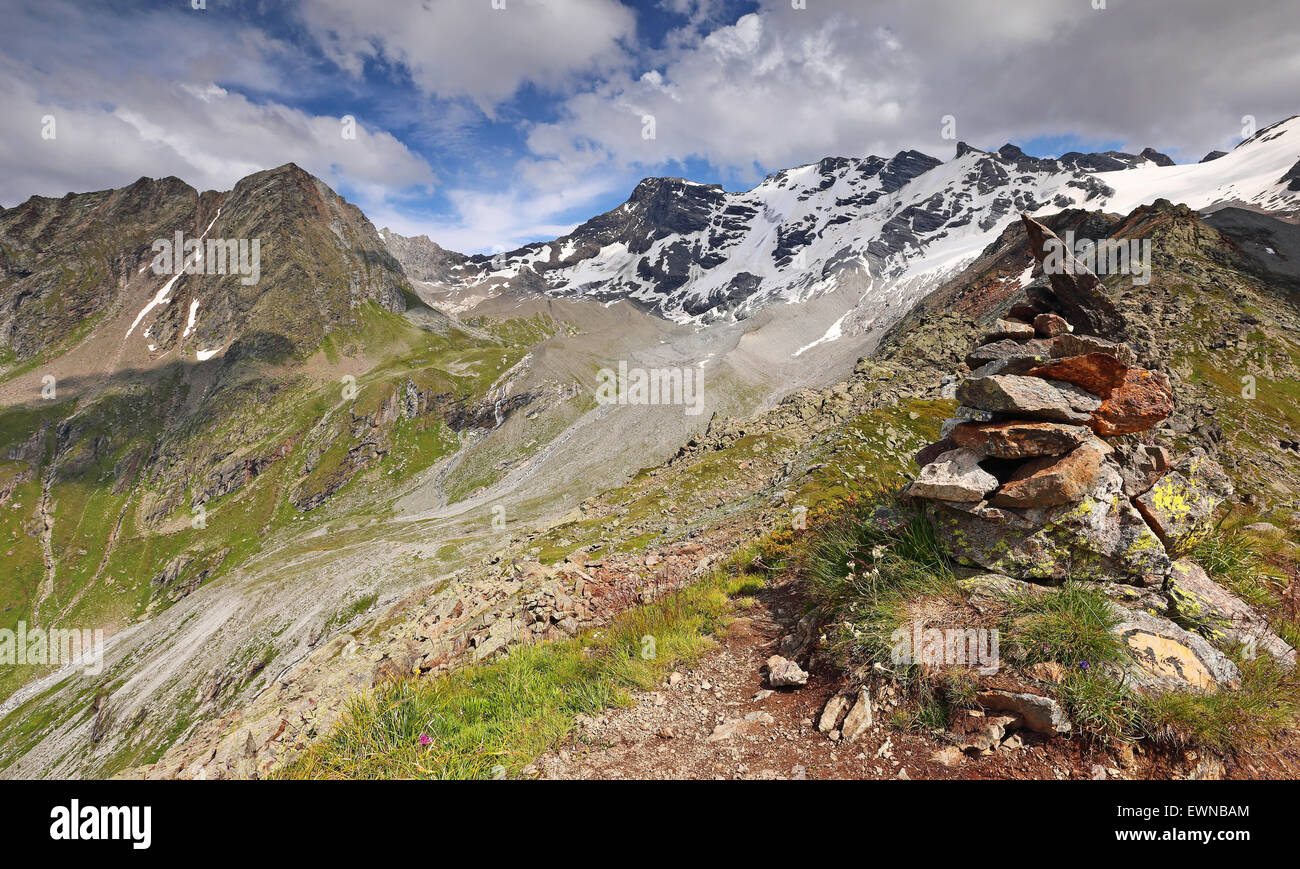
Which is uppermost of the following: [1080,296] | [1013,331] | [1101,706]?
[1080,296]

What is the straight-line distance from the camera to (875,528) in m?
8.21

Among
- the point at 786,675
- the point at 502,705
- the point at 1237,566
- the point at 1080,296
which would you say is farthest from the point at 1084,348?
the point at 502,705

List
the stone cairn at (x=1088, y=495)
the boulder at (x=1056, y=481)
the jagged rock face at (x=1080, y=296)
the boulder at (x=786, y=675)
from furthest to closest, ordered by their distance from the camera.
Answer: the jagged rock face at (x=1080, y=296)
the boulder at (x=786, y=675)
the boulder at (x=1056, y=481)
the stone cairn at (x=1088, y=495)

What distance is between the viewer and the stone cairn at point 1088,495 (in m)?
6.03

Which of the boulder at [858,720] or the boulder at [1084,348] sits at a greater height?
the boulder at [1084,348]

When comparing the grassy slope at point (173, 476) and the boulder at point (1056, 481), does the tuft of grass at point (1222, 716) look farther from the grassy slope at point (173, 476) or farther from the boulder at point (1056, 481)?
the grassy slope at point (173, 476)

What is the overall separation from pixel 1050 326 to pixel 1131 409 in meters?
1.87

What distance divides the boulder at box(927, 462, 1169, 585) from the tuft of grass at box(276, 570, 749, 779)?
15.6 ft

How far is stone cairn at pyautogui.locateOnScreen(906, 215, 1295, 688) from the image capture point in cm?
603

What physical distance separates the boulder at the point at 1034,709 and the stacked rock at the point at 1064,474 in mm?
2151

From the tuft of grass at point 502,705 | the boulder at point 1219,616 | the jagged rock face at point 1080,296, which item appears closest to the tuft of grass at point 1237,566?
the boulder at point 1219,616

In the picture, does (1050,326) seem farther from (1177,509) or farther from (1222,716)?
(1222,716)

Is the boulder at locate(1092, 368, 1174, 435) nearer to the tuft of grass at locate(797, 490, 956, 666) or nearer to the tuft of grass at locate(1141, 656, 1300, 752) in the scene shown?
the tuft of grass at locate(797, 490, 956, 666)

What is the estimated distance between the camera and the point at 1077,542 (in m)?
6.73
